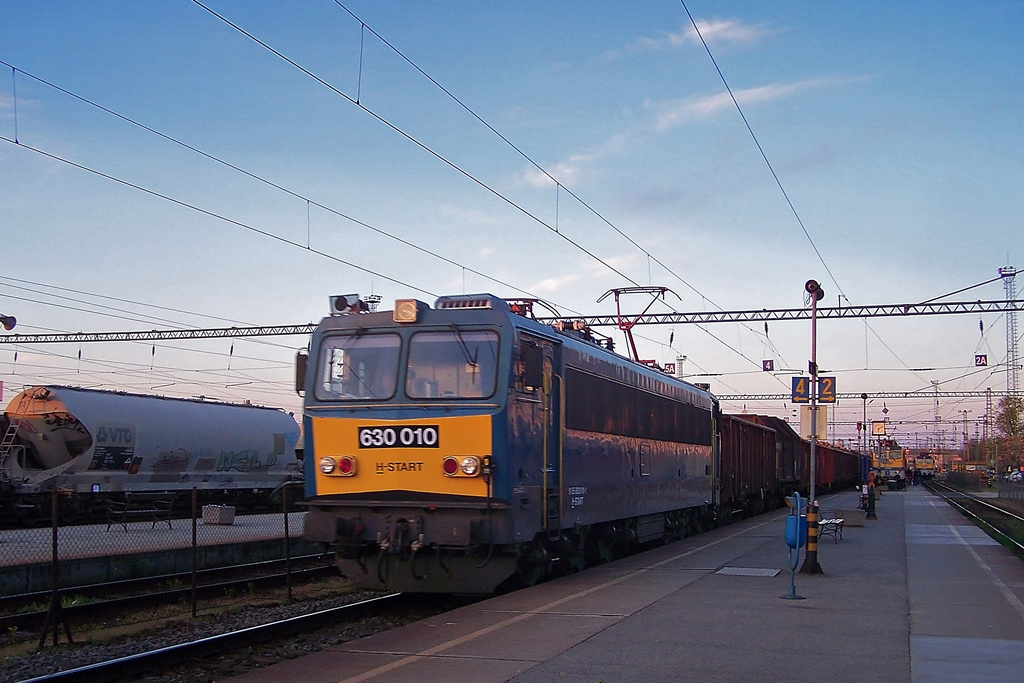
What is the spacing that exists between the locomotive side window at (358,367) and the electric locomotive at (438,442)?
1cm

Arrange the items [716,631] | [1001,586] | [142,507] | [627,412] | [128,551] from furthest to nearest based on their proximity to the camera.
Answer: [142,507] < [128,551] < [627,412] < [1001,586] < [716,631]

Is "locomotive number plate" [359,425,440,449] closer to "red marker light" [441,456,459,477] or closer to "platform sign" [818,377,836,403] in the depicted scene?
"red marker light" [441,456,459,477]

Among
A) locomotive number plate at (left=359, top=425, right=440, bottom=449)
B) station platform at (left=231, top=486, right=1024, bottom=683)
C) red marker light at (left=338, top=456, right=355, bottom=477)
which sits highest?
locomotive number plate at (left=359, top=425, right=440, bottom=449)

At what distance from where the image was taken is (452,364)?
11.7m

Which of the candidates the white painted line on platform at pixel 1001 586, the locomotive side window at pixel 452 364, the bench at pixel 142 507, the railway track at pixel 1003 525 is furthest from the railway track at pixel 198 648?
the bench at pixel 142 507

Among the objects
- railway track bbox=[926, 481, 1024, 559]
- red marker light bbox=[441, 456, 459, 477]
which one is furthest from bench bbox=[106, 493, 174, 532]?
railway track bbox=[926, 481, 1024, 559]

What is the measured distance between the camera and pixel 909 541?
21.0 m

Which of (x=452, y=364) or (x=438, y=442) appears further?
(x=452, y=364)

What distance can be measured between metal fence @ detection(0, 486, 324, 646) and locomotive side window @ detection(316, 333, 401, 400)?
8.82 ft

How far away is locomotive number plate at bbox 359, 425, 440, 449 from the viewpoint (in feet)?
37.7

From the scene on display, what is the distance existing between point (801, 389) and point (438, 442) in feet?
28.3

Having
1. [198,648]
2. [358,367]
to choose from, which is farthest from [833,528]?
[198,648]

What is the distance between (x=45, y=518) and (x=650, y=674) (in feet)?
72.2

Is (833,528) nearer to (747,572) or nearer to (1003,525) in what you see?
(747,572)
